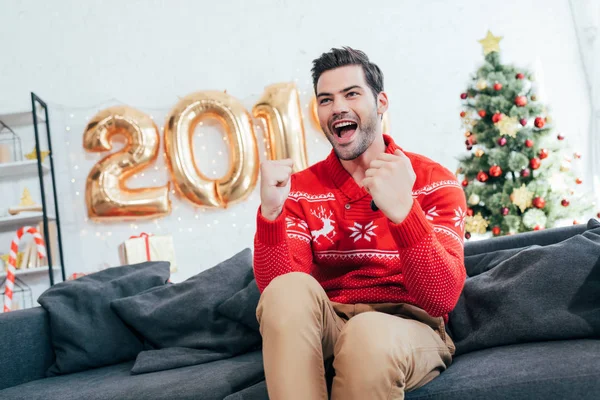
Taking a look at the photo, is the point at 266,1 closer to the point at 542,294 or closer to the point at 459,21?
the point at 459,21

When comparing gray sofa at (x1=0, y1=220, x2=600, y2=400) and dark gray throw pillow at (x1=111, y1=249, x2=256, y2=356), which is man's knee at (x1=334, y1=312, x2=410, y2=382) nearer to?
gray sofa at (x1=0, y1=220, x2=600, y2=400)

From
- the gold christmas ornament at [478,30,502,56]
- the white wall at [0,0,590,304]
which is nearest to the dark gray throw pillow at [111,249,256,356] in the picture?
the white wall at [0,0,590,304]

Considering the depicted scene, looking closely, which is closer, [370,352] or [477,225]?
[370,352]

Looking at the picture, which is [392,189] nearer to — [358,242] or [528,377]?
[358,242]

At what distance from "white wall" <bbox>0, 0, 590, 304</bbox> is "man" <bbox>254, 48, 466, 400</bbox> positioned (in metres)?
2.02

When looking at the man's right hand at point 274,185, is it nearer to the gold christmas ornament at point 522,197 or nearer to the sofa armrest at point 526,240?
the sofa armrest at point 526,240

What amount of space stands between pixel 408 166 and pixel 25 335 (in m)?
1.57

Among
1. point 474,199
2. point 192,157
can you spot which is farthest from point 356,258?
point 192,157

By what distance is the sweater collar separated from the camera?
70.2 inches

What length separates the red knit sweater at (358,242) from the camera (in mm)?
1467

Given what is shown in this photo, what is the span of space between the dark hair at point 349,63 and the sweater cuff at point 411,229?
0.58 meters

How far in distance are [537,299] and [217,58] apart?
108 inches

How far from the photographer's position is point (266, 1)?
394cm

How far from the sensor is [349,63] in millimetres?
1823
